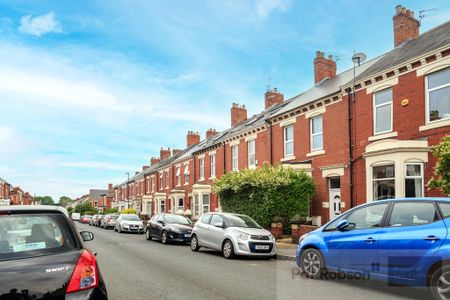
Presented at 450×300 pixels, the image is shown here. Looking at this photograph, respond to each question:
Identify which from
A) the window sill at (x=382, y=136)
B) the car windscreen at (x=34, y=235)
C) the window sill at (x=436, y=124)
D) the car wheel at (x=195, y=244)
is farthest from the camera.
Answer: the window sill at (x=382, y=136)

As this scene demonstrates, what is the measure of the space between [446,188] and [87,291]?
31.1 ft

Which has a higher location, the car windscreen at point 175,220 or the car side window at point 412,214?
the car side window at point 412,214

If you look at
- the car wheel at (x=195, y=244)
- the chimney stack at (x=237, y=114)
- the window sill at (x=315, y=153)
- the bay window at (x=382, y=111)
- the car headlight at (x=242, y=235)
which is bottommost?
the car wheel at (x=195, y=244)

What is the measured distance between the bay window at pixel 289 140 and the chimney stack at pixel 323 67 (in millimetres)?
5214

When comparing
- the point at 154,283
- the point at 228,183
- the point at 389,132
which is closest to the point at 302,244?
the point at 154,283

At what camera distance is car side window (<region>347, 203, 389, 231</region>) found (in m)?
7.26

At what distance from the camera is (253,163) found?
981 inches

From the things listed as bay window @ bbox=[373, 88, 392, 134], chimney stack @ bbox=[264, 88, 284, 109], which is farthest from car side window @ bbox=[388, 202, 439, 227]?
chimney stack @ bbox=[264, 88, 284, 109]

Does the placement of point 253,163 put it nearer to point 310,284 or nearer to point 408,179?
point 408,179

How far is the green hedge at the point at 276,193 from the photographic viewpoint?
708 inches

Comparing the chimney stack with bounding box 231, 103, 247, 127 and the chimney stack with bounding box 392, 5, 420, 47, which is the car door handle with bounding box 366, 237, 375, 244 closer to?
the chimney stack with bounding box 392, 5, 420, 47

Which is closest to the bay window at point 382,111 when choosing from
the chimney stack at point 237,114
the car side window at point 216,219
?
the car side window at point 216,219

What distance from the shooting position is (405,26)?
1984 centimetres

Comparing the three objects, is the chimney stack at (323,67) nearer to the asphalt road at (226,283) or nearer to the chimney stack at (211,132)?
the asphalt road at (226,283)
